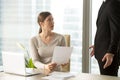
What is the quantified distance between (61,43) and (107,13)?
2.15ft

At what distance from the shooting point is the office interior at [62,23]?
385 cm

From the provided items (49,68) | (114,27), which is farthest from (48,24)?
(114,27)

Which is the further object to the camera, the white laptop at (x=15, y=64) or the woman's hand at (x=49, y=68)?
the woman's hand at (x=49, y=68)

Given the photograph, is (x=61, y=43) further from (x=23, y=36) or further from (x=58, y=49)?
(x=23, y=36)

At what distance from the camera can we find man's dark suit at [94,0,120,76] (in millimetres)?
2461

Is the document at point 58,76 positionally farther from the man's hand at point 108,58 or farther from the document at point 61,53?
the man's hand at point 108,58

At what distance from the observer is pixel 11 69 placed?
228 cm

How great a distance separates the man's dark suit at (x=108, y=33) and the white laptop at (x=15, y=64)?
72 cm

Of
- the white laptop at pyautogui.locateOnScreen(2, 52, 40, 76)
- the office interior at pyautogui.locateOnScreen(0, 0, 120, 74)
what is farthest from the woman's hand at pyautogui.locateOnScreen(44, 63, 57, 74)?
the office interior at pyautogui.locateOnScreen(0, 0, 120, 74)

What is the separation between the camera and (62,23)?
13.3ft

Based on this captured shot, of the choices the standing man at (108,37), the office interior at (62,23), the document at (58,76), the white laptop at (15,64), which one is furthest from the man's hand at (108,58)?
the office interior at (62,23)

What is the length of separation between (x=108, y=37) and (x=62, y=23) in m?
1.56

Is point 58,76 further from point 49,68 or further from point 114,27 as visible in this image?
point 114,27

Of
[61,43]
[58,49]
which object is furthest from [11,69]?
[61,43]
